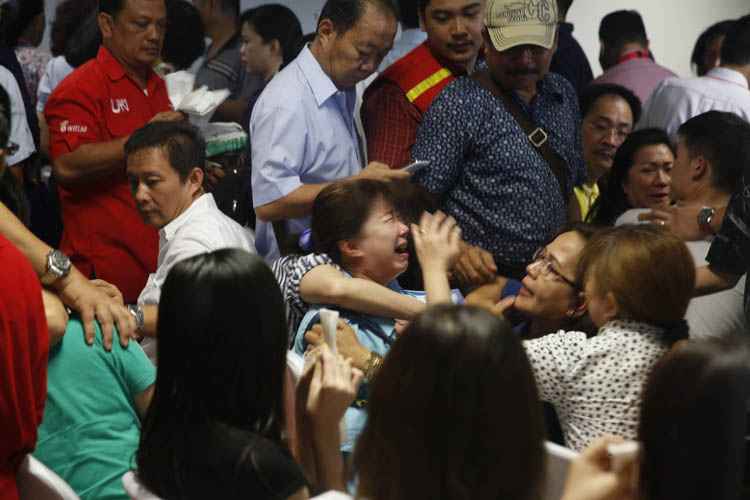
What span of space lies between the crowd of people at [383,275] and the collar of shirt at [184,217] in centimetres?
3

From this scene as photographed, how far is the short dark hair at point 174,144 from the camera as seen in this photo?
2.93 m

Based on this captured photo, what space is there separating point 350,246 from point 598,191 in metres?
1.49

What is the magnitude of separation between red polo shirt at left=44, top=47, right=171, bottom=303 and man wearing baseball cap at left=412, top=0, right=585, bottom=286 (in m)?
0.93

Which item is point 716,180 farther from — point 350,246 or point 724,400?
point 724,400

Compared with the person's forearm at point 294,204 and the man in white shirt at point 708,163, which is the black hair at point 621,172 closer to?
the man in white shirt at point 708,163

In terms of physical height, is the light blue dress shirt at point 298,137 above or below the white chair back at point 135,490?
above

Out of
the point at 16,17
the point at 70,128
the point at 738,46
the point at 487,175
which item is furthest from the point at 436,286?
the point at 16,17

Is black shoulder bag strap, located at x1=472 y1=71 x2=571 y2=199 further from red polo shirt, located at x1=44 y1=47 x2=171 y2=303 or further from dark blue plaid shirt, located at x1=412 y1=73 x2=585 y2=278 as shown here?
red polo shirt, located at x1=44 y1=47 x2=171 y2=303

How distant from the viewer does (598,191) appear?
3869 mm

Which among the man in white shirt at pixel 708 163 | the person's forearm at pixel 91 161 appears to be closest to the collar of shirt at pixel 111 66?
the person's forearm at pixel 91 161

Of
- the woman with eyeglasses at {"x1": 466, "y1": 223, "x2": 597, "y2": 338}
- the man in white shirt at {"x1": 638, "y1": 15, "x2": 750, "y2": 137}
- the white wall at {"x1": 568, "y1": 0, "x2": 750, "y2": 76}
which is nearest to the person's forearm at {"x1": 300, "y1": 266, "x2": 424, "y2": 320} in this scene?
the woman with eyeglasses at {"x1": 466, "y1": 223, "x2": 597, "y2": 338}

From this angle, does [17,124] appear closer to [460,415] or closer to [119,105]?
[119,105]

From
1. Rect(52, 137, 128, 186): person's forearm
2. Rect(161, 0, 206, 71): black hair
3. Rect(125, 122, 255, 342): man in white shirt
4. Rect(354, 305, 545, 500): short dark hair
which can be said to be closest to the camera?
Rect(354, 305, 545, 500): short dark hair

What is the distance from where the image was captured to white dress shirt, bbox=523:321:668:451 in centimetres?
219
